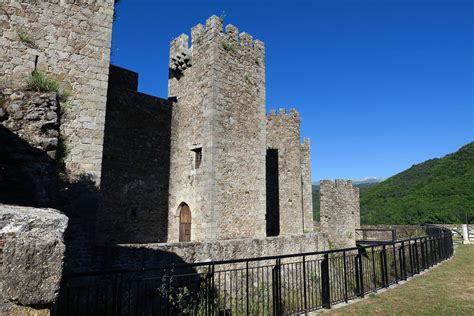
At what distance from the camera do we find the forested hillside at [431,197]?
111ft

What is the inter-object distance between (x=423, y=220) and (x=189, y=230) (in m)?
30.2

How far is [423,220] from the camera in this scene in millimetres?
34531

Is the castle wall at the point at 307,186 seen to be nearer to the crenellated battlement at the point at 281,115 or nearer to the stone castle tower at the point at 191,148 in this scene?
the crenellated battlement at the point at 281,115

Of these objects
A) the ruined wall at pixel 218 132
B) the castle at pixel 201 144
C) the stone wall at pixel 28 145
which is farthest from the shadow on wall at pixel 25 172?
the ruined wall at pixel 218 132

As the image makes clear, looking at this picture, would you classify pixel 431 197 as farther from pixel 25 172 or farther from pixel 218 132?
pixel 25 172

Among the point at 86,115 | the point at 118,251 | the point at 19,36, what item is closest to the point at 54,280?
the point at 118,251

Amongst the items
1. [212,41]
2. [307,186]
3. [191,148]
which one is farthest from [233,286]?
[307,186]

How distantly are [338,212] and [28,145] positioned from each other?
15.8 m

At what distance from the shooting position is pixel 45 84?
7266 millimetres

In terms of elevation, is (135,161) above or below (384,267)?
above

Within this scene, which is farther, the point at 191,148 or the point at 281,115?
the point at 281,115

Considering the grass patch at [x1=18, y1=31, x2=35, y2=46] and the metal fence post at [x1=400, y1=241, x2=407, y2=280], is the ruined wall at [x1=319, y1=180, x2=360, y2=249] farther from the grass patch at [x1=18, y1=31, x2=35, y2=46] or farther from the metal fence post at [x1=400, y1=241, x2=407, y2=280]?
the grass patch at [x1=18, y1=31, x2=35, y2=46]

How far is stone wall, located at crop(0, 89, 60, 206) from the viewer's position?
15.9 ft

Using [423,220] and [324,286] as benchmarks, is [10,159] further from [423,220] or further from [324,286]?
[423,220]
